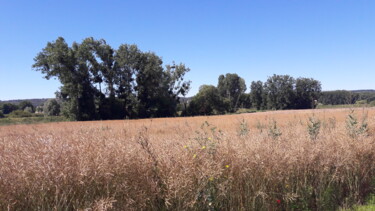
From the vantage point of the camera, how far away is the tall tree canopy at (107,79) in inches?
1676

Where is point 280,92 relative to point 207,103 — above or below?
above

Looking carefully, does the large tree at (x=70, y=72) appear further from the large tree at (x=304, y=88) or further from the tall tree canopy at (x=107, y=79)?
the large tree at (x=304, y=88)

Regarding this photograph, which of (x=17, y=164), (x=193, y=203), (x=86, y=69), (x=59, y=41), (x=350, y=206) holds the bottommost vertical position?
(x=350, y=206)

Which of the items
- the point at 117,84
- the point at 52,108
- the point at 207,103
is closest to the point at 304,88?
the point at 207,103

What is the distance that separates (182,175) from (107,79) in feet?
164

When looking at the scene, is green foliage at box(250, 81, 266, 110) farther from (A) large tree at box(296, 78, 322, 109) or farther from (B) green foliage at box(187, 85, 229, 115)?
(B) green foliage at box(187, 85, 229, 115)

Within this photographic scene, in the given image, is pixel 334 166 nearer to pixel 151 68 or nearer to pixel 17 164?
pixel 17 164

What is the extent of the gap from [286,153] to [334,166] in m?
1.15

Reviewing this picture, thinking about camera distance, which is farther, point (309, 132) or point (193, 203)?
point (309, 132)

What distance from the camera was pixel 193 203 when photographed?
3229 mm

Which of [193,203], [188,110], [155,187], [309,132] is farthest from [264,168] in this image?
[188,110]

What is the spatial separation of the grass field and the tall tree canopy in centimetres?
4296

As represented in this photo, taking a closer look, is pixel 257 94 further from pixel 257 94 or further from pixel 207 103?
pixel 207 103

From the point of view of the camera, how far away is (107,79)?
164ft
